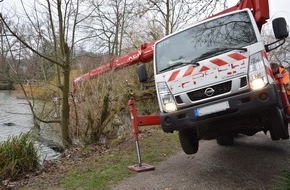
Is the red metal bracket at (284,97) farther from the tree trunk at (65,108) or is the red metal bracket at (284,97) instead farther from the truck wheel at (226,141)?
the tree trunk at (65,108)

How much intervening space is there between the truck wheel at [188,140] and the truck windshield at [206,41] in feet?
3.60

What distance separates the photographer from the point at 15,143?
7.69 meters

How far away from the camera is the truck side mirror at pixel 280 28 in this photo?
5471 mm

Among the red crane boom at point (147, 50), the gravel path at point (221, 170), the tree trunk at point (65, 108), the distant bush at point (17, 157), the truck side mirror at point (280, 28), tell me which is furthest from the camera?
the tree trunk at point (65, 108)

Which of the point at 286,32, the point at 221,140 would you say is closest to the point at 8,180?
the point at 221,140

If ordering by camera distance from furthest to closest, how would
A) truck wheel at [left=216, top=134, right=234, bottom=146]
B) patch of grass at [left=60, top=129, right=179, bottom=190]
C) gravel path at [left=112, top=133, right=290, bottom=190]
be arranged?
truck wheel at [left=216, top=134, right=234, bottom=146], patch of grass at [left=60, top=129, right=179, bottom=190], gravel path at [left=112, top=133, right=290, bottom=190]

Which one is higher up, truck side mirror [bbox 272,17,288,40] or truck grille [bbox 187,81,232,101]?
truck side mirror [bbox 272,17,288,40]

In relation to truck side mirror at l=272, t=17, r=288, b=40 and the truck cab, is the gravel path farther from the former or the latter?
truck side mirror at l=272, t=17, r=288, b=40

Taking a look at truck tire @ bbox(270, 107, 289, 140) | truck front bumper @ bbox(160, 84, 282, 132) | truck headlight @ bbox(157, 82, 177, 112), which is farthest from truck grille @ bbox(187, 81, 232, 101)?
truck tire @ bbox(270, 107, 289, 140)

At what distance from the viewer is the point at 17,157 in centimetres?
761

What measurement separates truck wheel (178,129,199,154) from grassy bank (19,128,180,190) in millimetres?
1108

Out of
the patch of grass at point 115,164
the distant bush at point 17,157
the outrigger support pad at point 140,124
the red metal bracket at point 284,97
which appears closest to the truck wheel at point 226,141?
the patch of grass at point 115,164

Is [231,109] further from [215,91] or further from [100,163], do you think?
[100,163]

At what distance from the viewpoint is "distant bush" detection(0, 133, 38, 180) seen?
23.8ft
